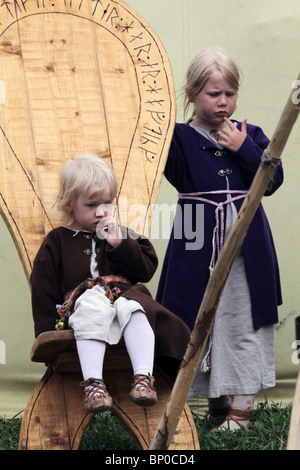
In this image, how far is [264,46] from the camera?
379 cm

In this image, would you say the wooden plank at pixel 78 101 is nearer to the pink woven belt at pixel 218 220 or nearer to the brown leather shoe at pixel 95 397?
the pink woven belt at pixel 218 220

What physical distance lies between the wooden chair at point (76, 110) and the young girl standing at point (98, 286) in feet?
0.46

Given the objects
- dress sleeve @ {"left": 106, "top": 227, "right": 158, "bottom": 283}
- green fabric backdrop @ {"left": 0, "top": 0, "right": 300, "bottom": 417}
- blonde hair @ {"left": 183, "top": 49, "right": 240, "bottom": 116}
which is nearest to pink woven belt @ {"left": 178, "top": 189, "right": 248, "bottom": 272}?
blonde hair @ {"left": 183, "top": 49, "right": 240, "bottom": 116}

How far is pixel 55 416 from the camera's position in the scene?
269 cm

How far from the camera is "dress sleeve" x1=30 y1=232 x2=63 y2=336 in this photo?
2645 millimetres

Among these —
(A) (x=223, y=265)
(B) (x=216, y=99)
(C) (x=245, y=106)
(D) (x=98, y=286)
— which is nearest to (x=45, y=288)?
(D) (x=98, y=286)

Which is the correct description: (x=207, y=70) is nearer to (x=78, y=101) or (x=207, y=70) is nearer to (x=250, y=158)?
(x=250, y=158)

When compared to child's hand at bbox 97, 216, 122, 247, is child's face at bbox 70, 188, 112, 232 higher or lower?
higher

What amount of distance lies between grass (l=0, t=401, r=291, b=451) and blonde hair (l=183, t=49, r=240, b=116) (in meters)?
1.18

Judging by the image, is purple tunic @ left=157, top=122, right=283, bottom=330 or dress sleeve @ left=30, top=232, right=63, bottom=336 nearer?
dress sleeve @ left=30, top=232, right=63, bottom=336

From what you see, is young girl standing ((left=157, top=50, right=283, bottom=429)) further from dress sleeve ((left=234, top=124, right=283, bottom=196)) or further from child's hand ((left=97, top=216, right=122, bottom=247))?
child's hand ((left=97, top=216, right=122, bottom=247))

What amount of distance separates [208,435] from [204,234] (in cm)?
68

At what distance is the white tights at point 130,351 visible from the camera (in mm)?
2467

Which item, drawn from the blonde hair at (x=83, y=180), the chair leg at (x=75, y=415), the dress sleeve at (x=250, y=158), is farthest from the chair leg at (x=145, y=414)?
the dress sleeve at (x=250, y=158)
